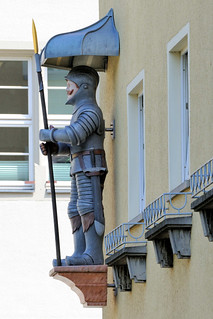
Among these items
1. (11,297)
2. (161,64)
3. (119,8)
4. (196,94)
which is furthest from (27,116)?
(196,94)

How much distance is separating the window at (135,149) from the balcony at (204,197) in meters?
Result: 4.07

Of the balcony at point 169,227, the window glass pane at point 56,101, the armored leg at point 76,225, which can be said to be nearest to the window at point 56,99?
the window glass pane at point 56,101

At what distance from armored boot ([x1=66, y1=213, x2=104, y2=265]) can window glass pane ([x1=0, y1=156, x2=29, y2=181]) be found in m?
6.57

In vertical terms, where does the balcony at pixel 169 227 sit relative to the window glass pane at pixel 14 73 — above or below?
below

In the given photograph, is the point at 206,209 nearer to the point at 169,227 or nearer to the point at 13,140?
the point at 169,227

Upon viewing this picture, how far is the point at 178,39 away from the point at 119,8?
3.55 metres

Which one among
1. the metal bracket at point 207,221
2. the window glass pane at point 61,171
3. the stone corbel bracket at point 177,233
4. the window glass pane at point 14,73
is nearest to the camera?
→ the metal bracket at point 207,221

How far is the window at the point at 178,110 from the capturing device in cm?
1077

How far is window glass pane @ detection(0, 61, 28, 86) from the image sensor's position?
20375 mm

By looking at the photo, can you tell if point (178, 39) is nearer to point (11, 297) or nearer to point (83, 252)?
point (83, 252)

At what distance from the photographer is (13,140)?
67.2 feet

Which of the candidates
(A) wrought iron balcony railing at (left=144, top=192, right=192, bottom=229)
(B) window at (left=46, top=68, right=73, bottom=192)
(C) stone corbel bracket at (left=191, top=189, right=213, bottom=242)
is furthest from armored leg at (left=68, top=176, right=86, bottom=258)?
(B) window at (left=46, top=68, right=73, bottom=192)

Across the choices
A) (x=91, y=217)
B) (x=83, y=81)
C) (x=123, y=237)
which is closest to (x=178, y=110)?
(x=123, y=237)

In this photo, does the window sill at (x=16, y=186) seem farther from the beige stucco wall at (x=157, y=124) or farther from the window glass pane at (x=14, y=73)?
the beige stucco wall at (x=157, y=124)
